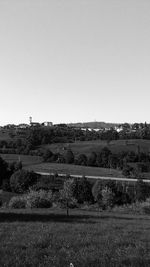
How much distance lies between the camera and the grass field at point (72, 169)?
414ft

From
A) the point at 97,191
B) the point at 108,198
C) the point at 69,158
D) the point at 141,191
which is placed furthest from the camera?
the point at 69,158

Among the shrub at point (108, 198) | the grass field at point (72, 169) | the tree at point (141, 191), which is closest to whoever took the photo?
the shrub at point (108, 198)

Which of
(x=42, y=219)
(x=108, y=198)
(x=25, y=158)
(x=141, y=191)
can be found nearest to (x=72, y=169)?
(x=25, y=158)

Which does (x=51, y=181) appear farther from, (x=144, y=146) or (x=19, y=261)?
(x=19, y=261)

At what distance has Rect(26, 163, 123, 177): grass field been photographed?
126188 mm

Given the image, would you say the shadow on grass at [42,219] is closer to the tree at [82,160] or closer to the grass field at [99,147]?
the tree at [82,160]

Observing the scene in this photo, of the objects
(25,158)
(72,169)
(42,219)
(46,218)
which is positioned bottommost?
(72,169)

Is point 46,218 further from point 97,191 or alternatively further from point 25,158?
point 25,158

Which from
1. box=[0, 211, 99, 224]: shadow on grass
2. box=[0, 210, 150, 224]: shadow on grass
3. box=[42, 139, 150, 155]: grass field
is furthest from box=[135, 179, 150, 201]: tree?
box=[0, 211, 99, 224]: shadow on grass

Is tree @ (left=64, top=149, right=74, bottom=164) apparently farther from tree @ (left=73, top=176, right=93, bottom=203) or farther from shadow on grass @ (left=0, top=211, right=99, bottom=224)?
shadow on grass @ (left=0, top=211, right=99, bottom=224)

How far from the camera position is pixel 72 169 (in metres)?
130

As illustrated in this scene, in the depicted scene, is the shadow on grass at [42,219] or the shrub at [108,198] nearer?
the shadow on grass at [42,219]

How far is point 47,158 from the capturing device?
474ft

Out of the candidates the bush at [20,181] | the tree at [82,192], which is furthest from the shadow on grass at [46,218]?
the bush at [20,181]
